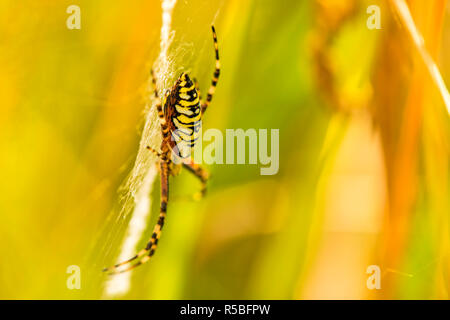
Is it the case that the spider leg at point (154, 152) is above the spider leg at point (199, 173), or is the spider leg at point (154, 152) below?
above

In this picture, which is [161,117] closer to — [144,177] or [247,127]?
[144,177]

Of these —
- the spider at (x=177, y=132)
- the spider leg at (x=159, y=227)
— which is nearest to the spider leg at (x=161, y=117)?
the spider at (x=177, y=132)

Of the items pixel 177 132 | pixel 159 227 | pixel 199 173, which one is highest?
pixel 177 132

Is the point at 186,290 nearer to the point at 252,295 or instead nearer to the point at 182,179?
the point at 252,295

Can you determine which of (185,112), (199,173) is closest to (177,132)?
(185,112)

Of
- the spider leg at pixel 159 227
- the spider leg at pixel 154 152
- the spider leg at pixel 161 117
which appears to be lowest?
the spider leg at pixel 159 227

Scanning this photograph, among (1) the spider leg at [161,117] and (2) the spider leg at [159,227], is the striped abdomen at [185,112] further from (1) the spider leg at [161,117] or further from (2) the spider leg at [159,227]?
(2) the spider leg at [159,227]

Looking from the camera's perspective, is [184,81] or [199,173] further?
[199,173]
